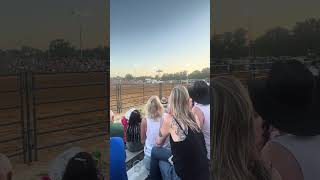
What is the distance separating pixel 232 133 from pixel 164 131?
887 millimetres

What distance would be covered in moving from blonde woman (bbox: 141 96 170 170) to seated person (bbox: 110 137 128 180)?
18 centimetres

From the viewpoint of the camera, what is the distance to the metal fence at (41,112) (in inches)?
82.5

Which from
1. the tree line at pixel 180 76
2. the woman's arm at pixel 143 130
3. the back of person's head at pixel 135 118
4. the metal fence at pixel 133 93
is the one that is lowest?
the woman's arm at pixel 143 130

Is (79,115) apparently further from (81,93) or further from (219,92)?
(219,92)

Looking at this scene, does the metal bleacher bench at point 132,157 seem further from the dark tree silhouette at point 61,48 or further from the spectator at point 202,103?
the dark tree silhouette at point 61,48

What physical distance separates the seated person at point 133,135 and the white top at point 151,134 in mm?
52

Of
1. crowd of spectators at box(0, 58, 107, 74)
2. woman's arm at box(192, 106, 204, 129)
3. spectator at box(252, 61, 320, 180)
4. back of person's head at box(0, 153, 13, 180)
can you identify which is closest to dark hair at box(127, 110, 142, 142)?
woman's arm at box(192, 106, 204, 129)

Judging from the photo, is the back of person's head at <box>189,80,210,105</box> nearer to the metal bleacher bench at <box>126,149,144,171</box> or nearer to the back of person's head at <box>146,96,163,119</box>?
the back of person's head at <box>146,96,163,119</box>

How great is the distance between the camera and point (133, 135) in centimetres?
313

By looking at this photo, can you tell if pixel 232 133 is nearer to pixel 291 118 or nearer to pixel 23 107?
pixel 291 118

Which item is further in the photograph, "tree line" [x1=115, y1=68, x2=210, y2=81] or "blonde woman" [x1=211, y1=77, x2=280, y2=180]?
"tree line" [x1=115, y1=68, x2=210, y2=81]

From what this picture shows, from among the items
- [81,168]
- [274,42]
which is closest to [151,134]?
[81,168]

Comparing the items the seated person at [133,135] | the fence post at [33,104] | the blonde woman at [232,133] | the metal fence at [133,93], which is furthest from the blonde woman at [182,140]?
the fence post at [33,104]

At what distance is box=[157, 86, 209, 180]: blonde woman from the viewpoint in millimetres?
2891
